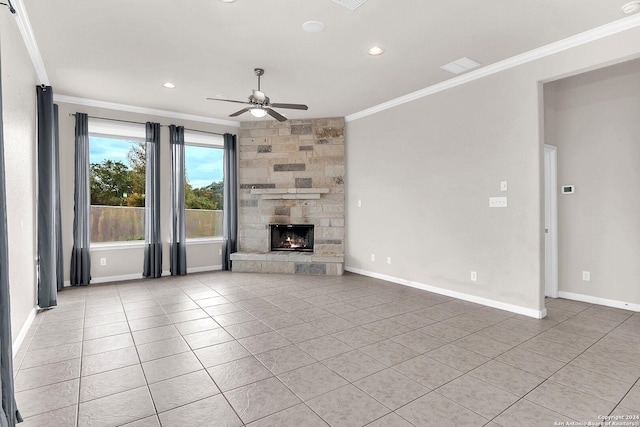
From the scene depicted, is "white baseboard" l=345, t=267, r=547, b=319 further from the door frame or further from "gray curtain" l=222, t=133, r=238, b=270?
"gray curtain" l=222, t=133, r=238, b=270

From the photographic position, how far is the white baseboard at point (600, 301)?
4.09 meters

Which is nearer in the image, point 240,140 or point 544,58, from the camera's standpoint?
point 544,58

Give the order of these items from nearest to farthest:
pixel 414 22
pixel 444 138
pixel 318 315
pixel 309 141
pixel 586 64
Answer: pixel 414 22 < pixel 586 64 < pixel 318 315 < pixel 444 138 < pixel 309 141

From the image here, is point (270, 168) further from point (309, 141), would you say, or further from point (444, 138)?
point (444, 138)

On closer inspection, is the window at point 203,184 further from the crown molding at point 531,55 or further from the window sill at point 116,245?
the crown molding at point 531,55

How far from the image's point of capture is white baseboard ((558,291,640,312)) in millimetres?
4085

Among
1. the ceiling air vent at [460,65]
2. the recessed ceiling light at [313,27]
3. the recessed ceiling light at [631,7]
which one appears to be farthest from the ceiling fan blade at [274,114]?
the recessed ceiling light at [631,7]

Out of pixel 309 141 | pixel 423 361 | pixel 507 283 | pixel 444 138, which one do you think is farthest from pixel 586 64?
pixel 309 141

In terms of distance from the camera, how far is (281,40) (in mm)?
3502

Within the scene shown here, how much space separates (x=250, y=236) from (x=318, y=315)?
3328 mm

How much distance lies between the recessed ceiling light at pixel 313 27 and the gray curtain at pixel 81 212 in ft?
13.9

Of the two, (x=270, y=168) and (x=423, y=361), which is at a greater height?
(x=270, y=168)

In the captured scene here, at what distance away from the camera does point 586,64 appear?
3.41m

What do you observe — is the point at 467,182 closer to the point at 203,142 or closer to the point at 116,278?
the point at 203,142
